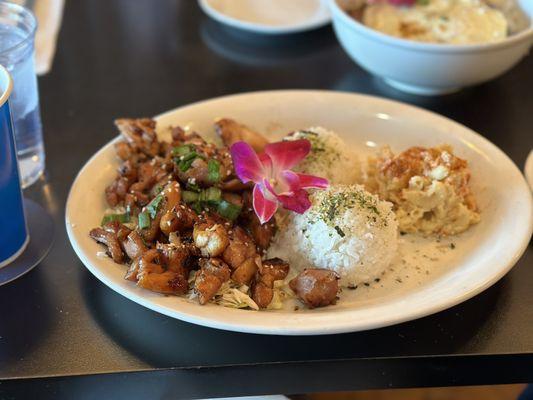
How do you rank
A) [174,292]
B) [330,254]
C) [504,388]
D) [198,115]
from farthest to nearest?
[504,388] < [198,115] < [330,254] < [174,292]

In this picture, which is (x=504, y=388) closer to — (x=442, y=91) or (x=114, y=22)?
(x=442, y=91)

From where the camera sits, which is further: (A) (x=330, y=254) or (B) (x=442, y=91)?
(B) (x=442, y=91)

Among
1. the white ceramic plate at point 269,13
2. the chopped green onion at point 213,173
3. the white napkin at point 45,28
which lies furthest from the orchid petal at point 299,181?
the white napkin at point 45,28

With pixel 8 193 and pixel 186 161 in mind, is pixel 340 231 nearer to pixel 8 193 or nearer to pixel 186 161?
pixel 186 161

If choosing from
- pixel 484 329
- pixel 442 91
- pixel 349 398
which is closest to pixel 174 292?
pixel 484 329

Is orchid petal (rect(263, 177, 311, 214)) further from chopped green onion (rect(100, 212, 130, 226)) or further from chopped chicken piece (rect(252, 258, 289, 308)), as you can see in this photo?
chopped green onion (rect(100, 212, 130, 226))

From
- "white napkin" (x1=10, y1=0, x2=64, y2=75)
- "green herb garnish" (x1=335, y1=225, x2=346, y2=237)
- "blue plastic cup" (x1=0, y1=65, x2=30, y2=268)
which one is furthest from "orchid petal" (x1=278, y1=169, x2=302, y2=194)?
"white napkin" (x1=10, y1=0, x2=64, y2=75)

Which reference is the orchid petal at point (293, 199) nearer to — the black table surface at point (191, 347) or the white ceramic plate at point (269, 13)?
the black table surface at point (191, 347)
